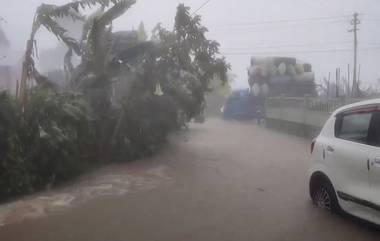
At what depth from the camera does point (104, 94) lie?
12.9 metres

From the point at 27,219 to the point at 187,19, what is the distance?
8052mm

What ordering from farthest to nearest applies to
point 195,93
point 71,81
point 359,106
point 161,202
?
point 195,93 → point 71,81 → point 161,202 → point 359,106

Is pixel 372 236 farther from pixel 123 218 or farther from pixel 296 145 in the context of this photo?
pixel 296 145

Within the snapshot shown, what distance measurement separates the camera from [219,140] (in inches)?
761

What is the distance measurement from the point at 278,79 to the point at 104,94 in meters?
21.1

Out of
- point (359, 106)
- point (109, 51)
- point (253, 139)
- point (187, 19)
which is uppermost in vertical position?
point (187, 19)

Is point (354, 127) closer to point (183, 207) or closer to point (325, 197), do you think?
point (325, 197)

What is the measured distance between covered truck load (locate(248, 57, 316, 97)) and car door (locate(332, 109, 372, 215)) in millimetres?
25801

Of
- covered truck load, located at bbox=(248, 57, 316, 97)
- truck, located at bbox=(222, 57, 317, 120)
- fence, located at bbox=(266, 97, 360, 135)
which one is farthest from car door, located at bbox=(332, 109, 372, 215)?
covered truck load, located at bbox=(248, 57, 316, 97)

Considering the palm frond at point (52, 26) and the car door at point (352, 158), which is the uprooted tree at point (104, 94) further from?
the car door at point (352, 158)

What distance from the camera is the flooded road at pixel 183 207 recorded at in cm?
630

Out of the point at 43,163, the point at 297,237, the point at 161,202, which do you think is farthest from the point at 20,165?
the point at 297,237

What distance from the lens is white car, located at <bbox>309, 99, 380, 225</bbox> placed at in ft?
18.7

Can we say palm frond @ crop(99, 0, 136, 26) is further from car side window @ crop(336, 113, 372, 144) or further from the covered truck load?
the covered truck load
